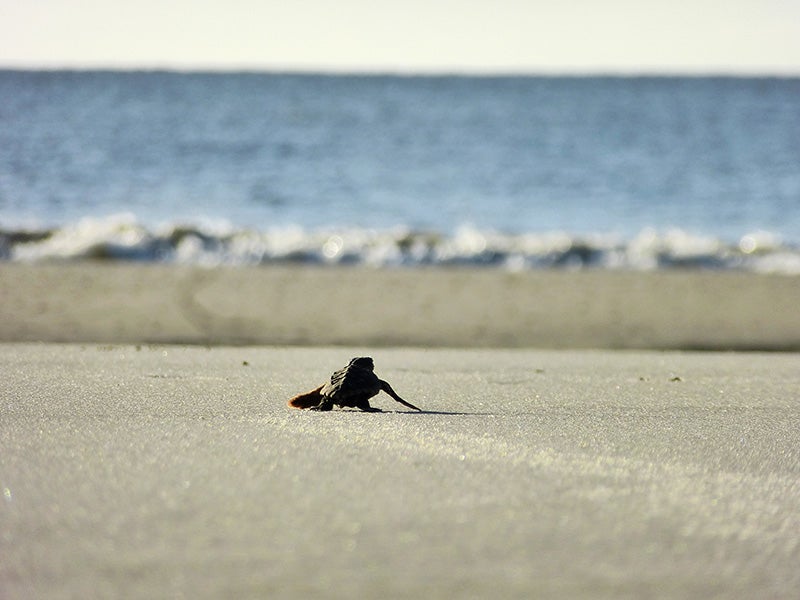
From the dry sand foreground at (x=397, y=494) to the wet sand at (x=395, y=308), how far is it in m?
1.84

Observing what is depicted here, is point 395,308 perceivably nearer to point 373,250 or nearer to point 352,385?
point 352,385

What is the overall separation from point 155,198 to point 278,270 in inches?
296

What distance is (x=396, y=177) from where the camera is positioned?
1788 centimetres

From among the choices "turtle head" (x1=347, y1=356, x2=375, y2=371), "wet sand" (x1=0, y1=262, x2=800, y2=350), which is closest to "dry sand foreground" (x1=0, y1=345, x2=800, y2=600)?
"turtle head" (x1=347, y1=356, x2=375, y2=371)

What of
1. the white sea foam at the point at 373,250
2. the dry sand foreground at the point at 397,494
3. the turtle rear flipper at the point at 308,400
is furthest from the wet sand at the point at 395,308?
the turtle rear flipper at the point at 308,400

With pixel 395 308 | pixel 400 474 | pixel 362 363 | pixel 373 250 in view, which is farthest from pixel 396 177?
pixel 400 474

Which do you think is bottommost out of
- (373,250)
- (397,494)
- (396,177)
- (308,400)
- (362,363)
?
(397,494)

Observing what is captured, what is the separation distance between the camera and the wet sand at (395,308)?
16.3ft

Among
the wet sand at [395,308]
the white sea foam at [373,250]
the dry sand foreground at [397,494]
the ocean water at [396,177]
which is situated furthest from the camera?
the ocean water at [396,177]

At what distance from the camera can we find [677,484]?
1912 mm

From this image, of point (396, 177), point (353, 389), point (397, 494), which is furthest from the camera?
point (396, 177)

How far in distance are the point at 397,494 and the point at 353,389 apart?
84cm

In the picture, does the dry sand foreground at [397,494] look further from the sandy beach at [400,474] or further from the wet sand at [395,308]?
the wet sand at [395,308]

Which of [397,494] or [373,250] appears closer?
[397,494]
